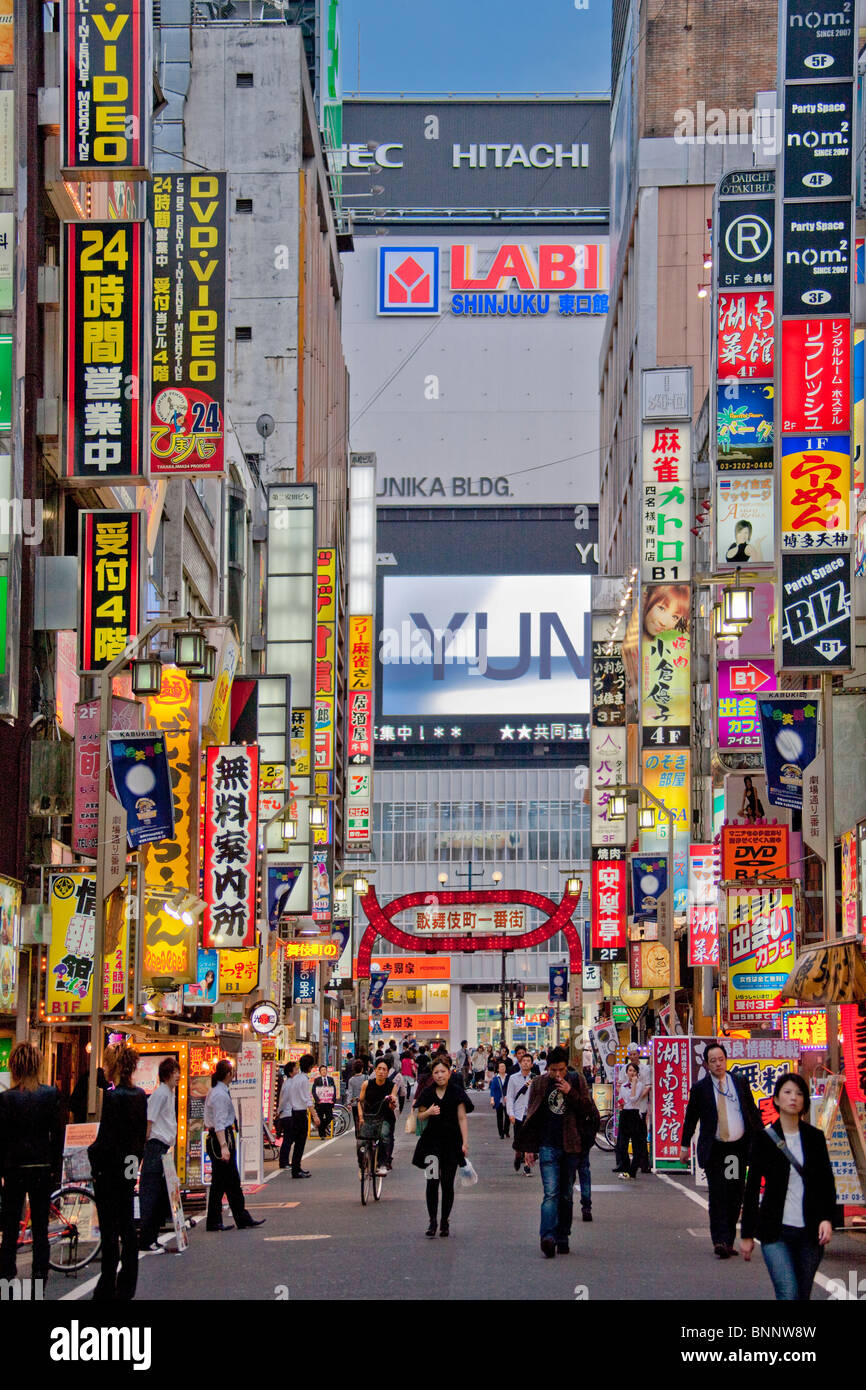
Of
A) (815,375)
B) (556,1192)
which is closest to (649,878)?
(815,375)

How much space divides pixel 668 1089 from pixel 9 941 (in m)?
8.84

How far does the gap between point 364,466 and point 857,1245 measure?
6949 centimetres

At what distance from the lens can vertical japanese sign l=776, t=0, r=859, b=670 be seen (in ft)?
80.1

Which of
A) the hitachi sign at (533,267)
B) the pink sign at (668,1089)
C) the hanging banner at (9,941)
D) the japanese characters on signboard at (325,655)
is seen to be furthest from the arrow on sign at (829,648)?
the hitachi sign at (533,267)

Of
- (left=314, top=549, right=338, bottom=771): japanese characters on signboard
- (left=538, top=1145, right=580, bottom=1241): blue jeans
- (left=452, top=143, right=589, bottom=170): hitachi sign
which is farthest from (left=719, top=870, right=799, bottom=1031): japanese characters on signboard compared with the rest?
(left=452, top=143, right=589, bottom=170): hitachi sign

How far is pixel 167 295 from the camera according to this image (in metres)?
32.1

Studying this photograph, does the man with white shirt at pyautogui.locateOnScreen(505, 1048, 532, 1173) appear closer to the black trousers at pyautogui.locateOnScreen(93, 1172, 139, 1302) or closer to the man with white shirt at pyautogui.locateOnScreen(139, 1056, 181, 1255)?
the man with white shirt at pyautogui.locateOnScreen(139, 1056, 181, 1255)

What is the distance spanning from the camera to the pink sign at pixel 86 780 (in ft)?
84.5

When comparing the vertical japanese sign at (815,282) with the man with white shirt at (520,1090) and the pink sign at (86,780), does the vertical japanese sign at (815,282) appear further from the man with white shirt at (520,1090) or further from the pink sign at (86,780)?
the man with white shirt at (520,1090)

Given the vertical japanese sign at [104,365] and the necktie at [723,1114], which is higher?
the vertical japanese sign at [104,365]

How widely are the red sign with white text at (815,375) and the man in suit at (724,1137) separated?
10038 millimetres

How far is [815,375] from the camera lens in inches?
971

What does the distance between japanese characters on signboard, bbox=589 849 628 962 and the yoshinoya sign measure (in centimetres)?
8683
